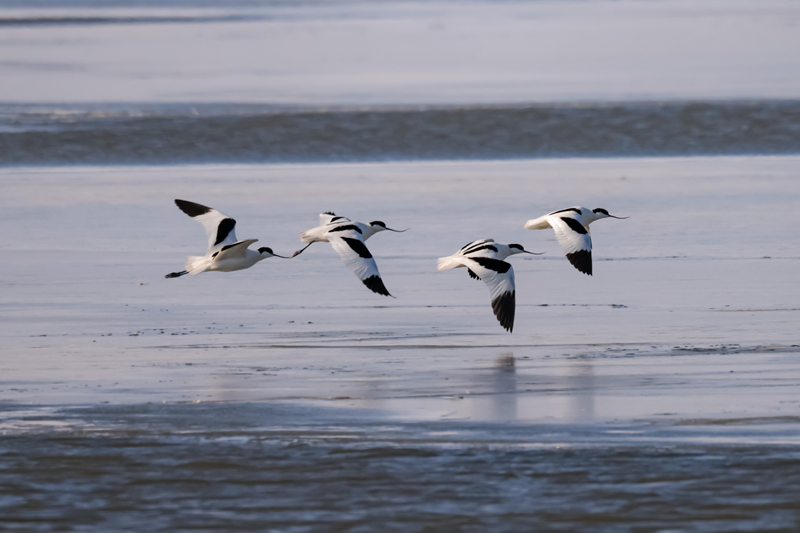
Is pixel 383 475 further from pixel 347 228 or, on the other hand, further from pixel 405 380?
pixel 347 228

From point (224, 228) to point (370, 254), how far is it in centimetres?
166

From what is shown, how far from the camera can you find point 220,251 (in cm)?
1180

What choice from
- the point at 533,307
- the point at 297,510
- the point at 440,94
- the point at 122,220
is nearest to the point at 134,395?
the point at 297,510

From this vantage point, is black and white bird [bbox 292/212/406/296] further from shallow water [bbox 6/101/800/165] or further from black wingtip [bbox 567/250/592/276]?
shallow water [bbox 6/101/800/165]

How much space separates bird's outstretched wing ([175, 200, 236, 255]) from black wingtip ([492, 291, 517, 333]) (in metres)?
2.56

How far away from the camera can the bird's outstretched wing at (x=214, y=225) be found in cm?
1226

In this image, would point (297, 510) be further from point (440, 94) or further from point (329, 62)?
point (329, 62)

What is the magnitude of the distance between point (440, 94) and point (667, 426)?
22224mm

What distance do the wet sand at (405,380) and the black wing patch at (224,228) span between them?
0.49 meters

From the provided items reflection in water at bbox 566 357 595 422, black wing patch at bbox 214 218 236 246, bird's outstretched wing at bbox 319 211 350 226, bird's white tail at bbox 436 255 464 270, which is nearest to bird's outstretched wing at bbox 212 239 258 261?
black wing patch at bbox 214 218 236 246

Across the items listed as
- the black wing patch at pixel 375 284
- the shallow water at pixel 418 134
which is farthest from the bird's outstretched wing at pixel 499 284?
the shallow water at pixel 418 134

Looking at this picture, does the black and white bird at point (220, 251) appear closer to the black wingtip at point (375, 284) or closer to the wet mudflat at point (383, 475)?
the black wingtip at point (375, 284)

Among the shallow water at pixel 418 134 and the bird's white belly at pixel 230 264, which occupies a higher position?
the shallow water at pixel 418 134

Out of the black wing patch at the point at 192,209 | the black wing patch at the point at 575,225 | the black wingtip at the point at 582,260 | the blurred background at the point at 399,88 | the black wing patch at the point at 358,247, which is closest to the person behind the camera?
the black wing patch at the point at 358,247
